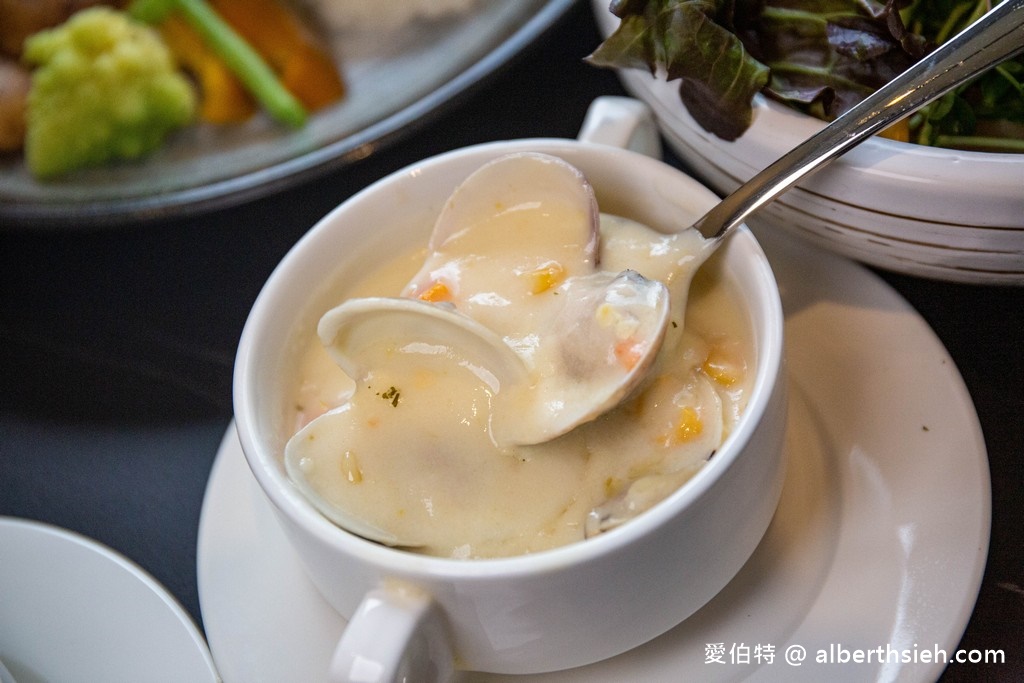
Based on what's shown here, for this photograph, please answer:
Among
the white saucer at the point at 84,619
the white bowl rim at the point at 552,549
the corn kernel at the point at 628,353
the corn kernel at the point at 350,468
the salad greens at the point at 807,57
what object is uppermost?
the salad greens at the point at 807,57

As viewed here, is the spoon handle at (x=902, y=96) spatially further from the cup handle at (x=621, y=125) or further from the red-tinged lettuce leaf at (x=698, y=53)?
the cup handle at (x=621, y=125)

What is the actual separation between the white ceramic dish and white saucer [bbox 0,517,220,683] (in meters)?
0.78

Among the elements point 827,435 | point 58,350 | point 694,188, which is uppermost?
point 694,188

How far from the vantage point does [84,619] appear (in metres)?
0.94

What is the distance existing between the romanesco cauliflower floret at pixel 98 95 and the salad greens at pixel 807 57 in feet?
2.88

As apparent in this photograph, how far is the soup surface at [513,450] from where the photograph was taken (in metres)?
0.81

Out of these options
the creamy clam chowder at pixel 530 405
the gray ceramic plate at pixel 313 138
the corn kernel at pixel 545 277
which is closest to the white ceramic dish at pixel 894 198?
the creamy clam chowder at pixel 530 405

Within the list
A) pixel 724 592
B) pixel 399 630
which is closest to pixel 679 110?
pixel 724 592

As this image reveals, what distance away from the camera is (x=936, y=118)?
1.03 metres

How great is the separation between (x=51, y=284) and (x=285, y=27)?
68 centimetres

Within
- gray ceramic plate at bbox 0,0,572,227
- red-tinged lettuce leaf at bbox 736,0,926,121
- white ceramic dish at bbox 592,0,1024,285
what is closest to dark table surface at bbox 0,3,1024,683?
gray ceramic plate at bbox 0,0,572,227

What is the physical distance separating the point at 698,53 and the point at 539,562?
1.91 feet

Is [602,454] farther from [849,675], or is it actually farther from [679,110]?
[679,110]

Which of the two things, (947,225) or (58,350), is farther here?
(58,350)
